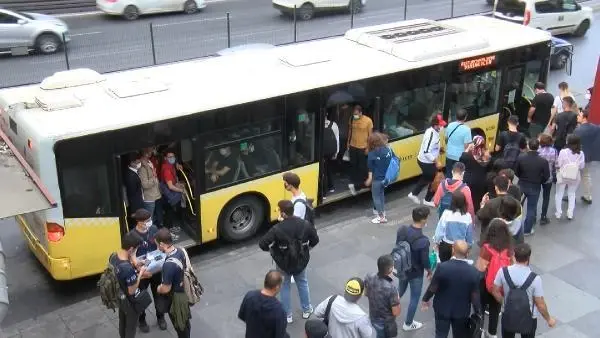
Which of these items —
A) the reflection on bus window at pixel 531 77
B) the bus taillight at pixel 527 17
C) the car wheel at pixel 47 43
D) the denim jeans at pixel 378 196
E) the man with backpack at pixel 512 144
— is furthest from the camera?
the bus taillight at pixel 527 17

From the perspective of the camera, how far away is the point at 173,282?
24.3ft

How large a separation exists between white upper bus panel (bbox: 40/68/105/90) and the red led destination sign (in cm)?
600

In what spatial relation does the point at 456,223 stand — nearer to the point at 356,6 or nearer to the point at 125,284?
the point at 125,284

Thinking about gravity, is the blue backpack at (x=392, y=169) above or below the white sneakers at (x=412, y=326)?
above

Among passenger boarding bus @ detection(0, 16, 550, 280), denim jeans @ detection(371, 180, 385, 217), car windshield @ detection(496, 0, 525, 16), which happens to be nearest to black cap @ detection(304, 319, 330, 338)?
passenger boarding bus @ detection(0, 16, 550, 280)

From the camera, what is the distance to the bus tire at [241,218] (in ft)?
34.3

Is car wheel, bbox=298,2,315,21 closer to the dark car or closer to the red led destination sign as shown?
the dark car

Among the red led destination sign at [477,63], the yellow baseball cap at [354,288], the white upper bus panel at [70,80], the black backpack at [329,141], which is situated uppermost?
the white upper bus panel at [70,80]

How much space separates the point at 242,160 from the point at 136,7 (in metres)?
18.4

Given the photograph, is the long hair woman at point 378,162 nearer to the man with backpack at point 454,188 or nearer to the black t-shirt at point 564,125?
the man with backpack at point 454,188

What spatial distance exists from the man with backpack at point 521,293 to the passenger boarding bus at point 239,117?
436 cm

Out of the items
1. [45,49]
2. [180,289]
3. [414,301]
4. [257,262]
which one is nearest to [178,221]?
[257,262]

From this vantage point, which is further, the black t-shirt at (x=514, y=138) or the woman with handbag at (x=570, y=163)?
the black t-shirt at (x=514, y=138)

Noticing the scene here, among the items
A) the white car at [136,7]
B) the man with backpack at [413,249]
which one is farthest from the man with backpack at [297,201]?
the white car at [136,7]
